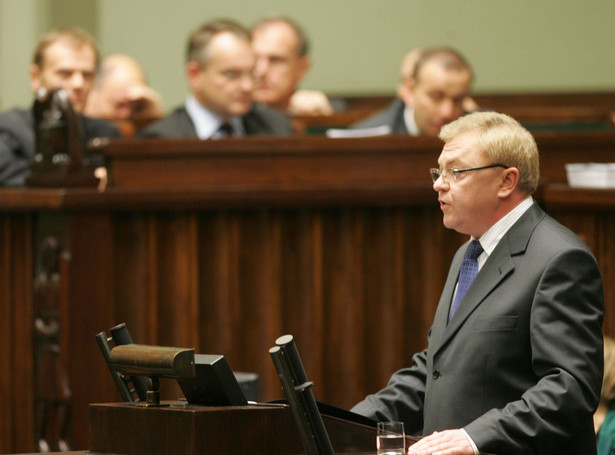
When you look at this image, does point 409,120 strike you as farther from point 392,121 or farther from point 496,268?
point 496,268

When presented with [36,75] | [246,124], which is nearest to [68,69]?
[36,75]

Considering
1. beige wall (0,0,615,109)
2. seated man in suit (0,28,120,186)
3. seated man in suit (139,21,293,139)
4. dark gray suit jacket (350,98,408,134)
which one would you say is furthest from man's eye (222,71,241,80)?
beige wall (0,0,615,109)

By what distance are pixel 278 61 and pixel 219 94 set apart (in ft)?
5.66

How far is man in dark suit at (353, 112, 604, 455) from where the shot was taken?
110 inches

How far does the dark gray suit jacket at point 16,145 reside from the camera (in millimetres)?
5559

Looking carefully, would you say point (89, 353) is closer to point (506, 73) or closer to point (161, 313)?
point (161, 313)

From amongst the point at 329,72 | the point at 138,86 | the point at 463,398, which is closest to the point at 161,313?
the point at 463,398

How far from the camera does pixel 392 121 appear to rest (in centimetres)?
685

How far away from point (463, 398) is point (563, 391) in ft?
1.03

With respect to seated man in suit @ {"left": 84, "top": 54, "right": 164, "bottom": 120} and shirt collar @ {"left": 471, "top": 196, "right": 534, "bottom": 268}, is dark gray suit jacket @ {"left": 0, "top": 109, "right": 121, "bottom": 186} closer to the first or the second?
seated man in suit @ {"left": 84, "top": 54, "right": 164, "bottom": 120}

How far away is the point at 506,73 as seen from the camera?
34.9 ft

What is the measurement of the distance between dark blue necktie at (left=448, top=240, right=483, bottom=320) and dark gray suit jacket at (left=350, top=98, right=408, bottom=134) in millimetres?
3578

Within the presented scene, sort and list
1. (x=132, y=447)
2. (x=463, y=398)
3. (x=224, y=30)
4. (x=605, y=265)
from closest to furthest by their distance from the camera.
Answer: (x=132, y=447) < (x=463, y=398) < (x=605, y=265) < (x=224, y=30)

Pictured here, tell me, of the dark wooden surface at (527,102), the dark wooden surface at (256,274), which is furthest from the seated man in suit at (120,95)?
the dark wooden surface at (256,274)
